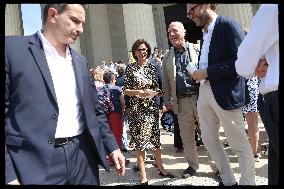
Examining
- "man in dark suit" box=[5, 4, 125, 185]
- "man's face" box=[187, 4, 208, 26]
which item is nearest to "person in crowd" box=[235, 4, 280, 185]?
"man in dark suit" box=[5, 4, 125, 185]

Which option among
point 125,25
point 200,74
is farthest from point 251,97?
point 125,25

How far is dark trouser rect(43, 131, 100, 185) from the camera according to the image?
2213mm

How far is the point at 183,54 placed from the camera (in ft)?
16.3

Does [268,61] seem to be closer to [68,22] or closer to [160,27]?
[68,22]

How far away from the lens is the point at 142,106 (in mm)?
4926

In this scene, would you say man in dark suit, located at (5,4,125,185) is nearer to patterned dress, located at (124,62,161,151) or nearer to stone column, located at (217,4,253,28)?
patterned dress, located at (124,62,161,151)

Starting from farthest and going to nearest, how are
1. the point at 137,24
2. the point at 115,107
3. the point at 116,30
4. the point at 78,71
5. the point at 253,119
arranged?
1. the point at 116,30
2. the point at 137,24
3. the point at 115,107
4. the point at 253,119
5. the point at 78,71

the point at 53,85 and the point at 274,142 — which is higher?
the point at 53,85

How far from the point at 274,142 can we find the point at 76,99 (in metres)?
1.27

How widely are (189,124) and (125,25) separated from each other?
1095 cm

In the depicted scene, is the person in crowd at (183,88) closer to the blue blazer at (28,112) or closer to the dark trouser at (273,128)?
the dark trouser at (273,128)

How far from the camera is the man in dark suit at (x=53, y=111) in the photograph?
2.08m
